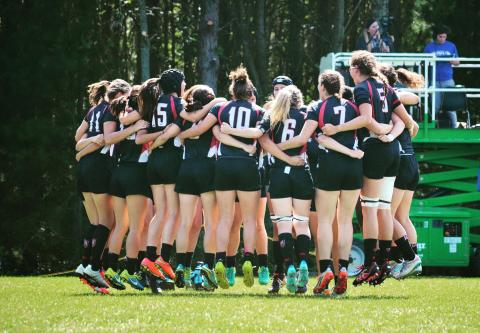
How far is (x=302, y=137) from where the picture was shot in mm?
12414

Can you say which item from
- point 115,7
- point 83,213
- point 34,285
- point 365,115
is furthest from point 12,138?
point 365,115

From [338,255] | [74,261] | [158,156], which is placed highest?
[158,156]

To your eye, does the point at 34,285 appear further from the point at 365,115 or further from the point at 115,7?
the point at 115,7

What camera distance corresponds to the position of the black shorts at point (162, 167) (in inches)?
510

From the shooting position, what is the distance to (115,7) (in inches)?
1029

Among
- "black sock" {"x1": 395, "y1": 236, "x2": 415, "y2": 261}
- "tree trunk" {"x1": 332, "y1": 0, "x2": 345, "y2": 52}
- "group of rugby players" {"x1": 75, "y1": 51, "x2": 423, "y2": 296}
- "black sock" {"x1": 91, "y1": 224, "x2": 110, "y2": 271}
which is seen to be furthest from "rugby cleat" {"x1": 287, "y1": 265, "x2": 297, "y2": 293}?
"tree trunk" {"x1": 332, "y1": 0, "x2": 345, "y2": 52}

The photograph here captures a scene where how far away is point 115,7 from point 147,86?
1344 cm

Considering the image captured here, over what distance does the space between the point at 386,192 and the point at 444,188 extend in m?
7.26

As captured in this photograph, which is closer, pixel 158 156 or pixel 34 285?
pixel 158 156

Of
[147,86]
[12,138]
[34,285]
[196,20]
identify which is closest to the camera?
[147,86]

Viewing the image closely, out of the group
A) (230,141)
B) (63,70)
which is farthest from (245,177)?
(63,70)

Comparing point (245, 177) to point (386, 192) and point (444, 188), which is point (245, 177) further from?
point (444, 188)

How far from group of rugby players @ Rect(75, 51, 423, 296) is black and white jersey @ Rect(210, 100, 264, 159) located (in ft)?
0.04

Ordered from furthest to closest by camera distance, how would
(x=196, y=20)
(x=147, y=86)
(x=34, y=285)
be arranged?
(x=196, y=20)
(x=34, y=285)
(x=147, y=86)
